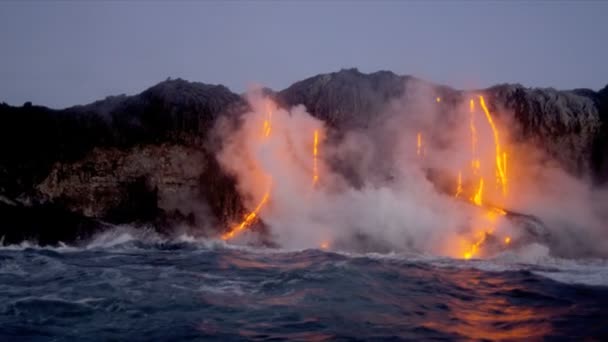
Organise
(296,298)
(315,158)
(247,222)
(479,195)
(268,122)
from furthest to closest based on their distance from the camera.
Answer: (268,122) → (315,158) → (247,222) → (479,195) → (296,298)

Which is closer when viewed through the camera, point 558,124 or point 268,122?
point 558,124

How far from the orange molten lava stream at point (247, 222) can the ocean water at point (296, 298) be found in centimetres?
318

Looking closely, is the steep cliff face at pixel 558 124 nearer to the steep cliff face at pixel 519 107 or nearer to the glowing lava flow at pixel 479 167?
the steep cliff face at pixel 519 107

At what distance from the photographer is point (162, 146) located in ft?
55.7

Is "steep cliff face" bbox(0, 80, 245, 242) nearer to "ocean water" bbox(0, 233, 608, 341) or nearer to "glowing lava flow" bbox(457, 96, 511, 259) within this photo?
"ocean water" bbox(0, 233, 608, 341)

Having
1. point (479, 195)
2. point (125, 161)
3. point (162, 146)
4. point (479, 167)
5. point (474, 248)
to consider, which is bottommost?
point (474, 248)

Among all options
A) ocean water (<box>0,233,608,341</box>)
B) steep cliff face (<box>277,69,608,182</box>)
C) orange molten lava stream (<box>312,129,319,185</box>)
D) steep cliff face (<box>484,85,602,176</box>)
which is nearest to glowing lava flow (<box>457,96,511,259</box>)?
steep cliff face (<box>277,69,608,182</box>)

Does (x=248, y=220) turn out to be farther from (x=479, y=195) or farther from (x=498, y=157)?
(x=498, y=157)

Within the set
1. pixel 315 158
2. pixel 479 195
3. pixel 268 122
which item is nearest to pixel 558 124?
pixel 479 195

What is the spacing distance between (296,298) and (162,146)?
10044 millimetres

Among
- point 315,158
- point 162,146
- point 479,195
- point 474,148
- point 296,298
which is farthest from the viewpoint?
point 162,146

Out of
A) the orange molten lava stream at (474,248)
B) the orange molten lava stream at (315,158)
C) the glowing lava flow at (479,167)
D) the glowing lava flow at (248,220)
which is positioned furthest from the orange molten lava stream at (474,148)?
the glowing lava flow at (248,220)

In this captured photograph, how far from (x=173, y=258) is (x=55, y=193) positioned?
5989 millimetres

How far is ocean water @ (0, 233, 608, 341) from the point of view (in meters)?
6.64
